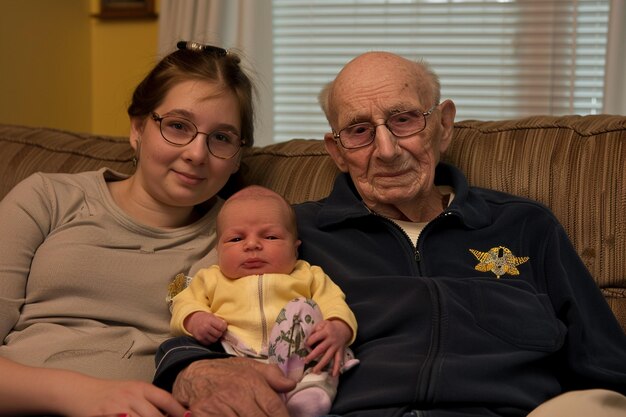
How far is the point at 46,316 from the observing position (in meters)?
1.87

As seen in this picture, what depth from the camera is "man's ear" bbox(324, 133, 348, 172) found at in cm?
212

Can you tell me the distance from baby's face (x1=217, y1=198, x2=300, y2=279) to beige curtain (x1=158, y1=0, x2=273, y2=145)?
60.4 inches

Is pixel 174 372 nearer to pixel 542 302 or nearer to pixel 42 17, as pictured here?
pixel 542 302

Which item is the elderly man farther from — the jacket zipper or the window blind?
the window blind

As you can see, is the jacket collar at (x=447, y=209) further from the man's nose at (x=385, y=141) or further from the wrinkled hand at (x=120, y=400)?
the wrinkled hand at (x=120, y=400)

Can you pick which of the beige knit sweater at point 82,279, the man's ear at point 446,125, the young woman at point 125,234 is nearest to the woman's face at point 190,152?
the young woman at point 125,234

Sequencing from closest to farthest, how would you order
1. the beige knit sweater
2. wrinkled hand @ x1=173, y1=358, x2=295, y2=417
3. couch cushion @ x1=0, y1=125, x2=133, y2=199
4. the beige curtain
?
wrinkled hand @ x1=173, y1=358, x2=295, y2=417 < the beige knit sweater < couch cushion @ x1=0, y1=125, x2=133, y2=199 < the beige curtain

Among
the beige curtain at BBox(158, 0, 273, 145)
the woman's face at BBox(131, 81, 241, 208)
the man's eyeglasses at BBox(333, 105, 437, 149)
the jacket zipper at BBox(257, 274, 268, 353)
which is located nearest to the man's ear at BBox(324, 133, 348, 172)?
the man's eyeglasses at BBox(333, 105, 437, 149)

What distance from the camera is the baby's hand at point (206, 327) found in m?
1.67

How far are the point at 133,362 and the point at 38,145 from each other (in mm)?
1001

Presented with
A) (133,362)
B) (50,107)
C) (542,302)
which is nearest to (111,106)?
(50,107)

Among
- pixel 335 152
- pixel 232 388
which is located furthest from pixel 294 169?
pixel 232 388

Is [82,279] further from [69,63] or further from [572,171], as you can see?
[69,63]

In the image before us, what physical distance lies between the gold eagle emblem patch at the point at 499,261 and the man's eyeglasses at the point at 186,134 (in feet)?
2.26
